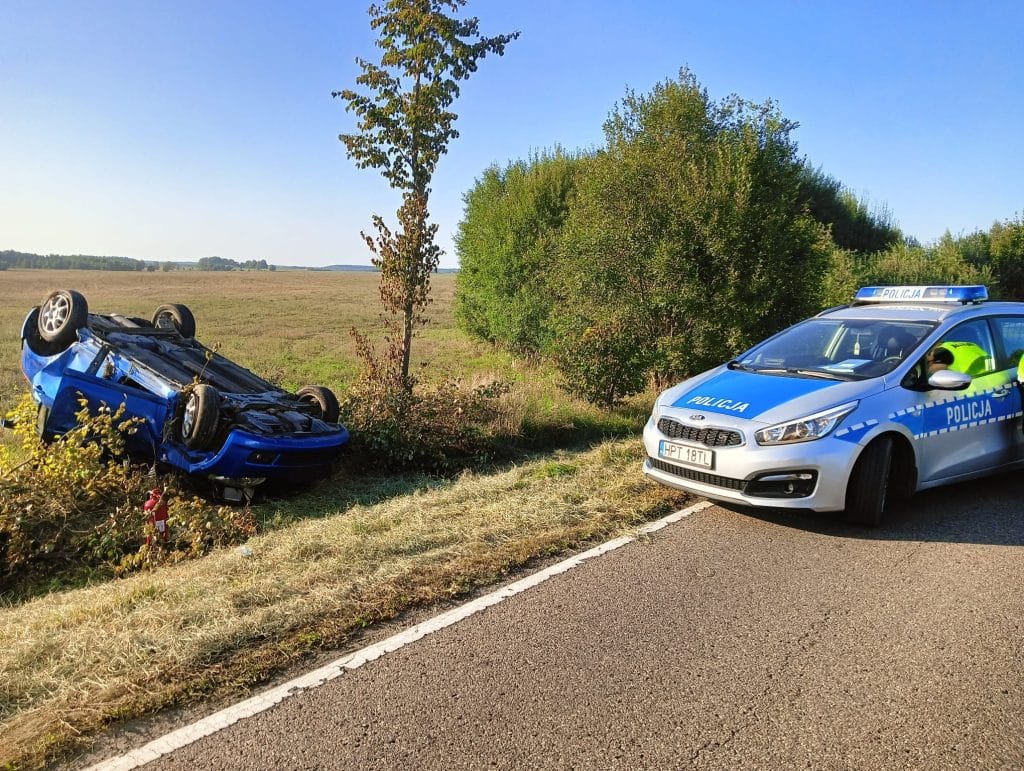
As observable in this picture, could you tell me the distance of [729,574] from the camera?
179 inches

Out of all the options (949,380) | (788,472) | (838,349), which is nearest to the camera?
(788,472)

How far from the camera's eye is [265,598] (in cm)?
410

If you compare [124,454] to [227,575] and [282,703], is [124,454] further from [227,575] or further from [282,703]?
[282,703]

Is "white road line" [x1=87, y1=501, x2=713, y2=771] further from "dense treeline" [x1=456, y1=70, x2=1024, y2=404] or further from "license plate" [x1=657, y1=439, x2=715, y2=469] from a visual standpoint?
"dense treeline" [x1=456, y1=70, x2=1024, y2=404]

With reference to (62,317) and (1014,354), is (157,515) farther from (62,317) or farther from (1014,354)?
(1014,354)

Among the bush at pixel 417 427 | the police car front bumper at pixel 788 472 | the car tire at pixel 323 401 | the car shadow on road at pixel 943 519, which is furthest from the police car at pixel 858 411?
the car tire at pixel 323 401

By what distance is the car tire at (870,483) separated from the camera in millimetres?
5180

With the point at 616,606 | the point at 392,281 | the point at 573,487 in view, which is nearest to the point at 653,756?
the point at 616,606

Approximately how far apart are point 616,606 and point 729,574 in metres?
0.92

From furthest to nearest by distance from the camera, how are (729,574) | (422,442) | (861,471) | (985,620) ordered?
(422,442)
(861,471)
(729,574)
(985,620)

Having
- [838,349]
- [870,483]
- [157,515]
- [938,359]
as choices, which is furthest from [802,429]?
[157,515]

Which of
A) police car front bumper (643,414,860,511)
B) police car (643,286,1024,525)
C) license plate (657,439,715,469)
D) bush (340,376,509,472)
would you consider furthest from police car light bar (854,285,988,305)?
bush (340,376,509,472)

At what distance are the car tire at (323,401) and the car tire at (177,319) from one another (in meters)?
2.25

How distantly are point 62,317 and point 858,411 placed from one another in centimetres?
820
